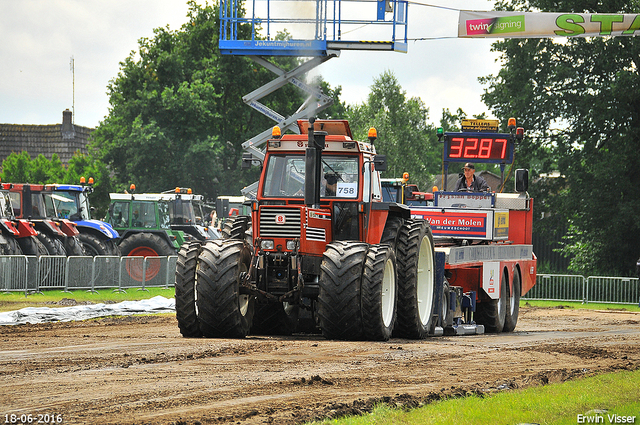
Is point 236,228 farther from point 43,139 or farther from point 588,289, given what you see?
point 43,139

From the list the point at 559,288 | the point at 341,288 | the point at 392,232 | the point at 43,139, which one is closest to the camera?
the point at 341,288

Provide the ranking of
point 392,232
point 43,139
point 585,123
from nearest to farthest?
1. point 392,232
2. point 585,123
3. point 43,139

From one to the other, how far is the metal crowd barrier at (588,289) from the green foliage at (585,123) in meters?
4.65

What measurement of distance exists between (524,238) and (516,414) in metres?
11.9

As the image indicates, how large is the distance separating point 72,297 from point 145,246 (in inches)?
230

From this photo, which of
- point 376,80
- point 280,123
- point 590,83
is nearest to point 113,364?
point 280,123

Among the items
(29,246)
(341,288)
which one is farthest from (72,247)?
(341,288)

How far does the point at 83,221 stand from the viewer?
28.2m

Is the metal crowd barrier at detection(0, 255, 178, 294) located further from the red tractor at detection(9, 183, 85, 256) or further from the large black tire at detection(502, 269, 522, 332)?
the large black tire at detection(502, 269, 522, 332)

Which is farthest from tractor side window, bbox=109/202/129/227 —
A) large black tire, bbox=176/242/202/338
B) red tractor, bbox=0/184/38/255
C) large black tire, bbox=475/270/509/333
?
large black tire, bbox=176/242/202/338

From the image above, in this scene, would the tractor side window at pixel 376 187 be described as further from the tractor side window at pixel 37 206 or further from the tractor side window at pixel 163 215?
the tractor side window at pixel 163 215

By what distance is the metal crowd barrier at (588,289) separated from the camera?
2994 cm

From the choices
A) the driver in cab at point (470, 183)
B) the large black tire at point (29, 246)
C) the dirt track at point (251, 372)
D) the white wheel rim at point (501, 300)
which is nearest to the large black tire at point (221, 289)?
the dirt track at point (251, 372)

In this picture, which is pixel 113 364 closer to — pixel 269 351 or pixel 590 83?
pixel 269 351
